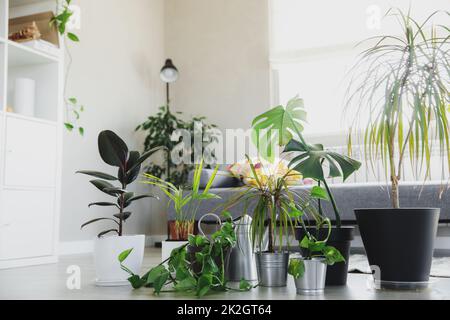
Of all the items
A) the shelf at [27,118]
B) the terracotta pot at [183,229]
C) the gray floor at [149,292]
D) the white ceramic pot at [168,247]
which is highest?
the shelf at [27,118]

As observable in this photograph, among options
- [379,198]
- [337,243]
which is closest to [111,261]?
[337,243]

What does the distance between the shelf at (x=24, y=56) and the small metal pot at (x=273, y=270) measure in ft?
6.24

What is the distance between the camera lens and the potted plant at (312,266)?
5.38 feet

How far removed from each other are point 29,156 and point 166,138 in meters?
1.88

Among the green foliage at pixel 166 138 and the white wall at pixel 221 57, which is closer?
the green foliage at pixel 166 138

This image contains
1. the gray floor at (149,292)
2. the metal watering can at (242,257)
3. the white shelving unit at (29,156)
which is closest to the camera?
the gray floor at (149,292)

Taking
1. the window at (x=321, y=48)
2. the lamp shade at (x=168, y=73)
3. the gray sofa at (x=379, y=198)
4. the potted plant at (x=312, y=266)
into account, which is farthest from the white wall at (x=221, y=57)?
the potted plant at (x=312, y=266)

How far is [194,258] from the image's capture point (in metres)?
1.80

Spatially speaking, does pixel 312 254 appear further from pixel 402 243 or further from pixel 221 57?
pixel 221 57

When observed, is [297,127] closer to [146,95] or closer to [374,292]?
[374,292]

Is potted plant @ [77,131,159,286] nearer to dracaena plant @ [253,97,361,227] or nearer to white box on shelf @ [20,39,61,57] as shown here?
dracaena plant @ [253,97,361,227]

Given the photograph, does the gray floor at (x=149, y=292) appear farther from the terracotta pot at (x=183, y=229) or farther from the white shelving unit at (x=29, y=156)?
the white shelving unit at (x=29, y=156)
